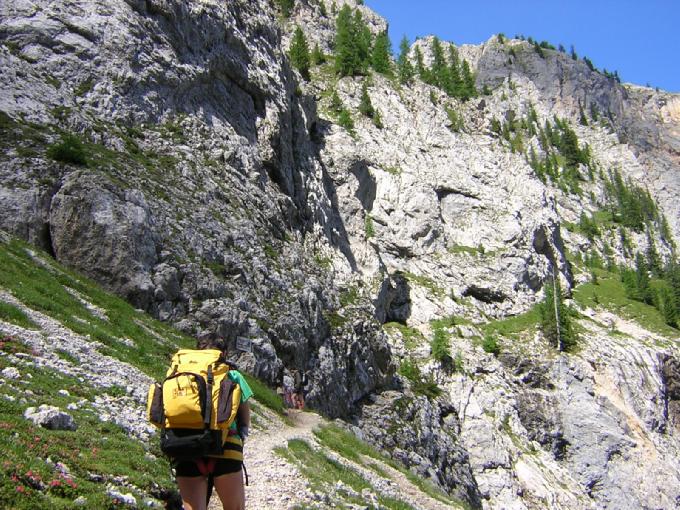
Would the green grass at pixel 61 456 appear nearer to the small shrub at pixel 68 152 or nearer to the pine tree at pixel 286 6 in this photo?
the small shrub at pixel 68 152

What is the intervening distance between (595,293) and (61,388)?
9254 cm

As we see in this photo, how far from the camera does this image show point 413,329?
63.5 m

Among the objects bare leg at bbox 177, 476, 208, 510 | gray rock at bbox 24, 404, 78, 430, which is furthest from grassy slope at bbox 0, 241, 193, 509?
bare leg at bbox 177, 476, 208, 510

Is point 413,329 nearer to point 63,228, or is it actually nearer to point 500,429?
point 500,429

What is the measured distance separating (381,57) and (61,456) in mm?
102366

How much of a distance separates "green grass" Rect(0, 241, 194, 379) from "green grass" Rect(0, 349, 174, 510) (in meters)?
5.77

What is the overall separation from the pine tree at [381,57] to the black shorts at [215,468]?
324 ft

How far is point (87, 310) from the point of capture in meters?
19.9

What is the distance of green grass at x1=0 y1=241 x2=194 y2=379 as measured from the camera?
17.5 meters

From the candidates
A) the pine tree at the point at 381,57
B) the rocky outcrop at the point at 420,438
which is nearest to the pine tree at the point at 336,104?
the pine tree at the point at 381,57

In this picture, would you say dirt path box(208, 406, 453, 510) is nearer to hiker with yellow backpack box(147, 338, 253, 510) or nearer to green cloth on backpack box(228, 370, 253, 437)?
hiker with yellow backpack box(147, 338, 253, 510)

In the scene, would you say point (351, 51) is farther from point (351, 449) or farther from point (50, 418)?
point (50, 418)

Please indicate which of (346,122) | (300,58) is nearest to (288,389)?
(346,122)

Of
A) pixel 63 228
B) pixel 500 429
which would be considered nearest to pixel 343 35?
pixel 500 429
